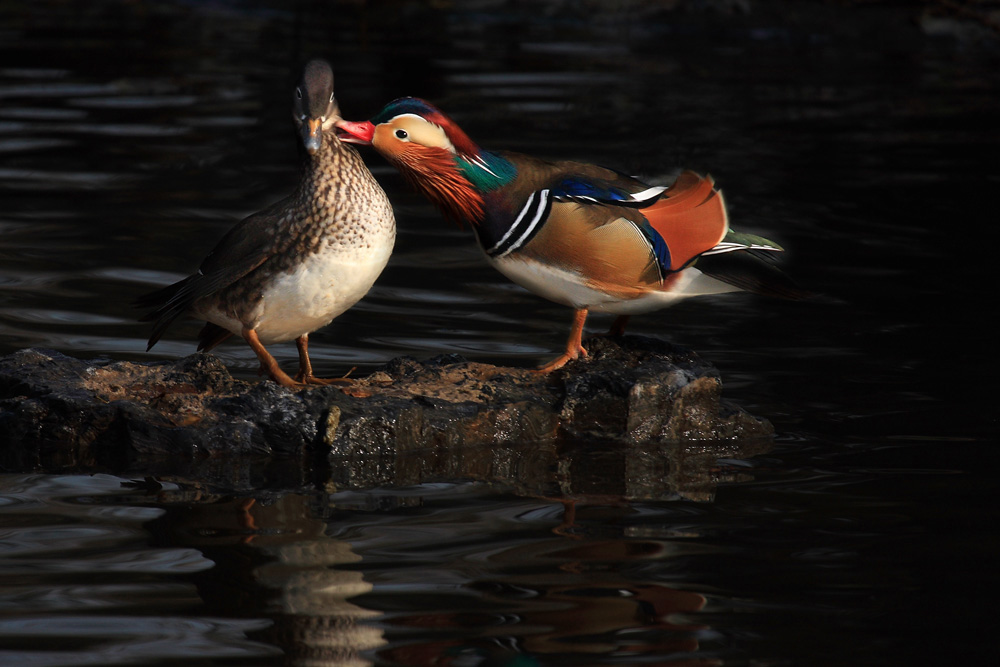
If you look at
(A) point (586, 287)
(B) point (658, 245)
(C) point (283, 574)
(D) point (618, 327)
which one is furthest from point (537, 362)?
(C) point (283, 574)

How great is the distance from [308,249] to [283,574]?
1461 mm

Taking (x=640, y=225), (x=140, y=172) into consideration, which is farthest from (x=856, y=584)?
(x=140, y=172)

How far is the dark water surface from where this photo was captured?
142 inches

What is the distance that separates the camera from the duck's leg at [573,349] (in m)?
5.27

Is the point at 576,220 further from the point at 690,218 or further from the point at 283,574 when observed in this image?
the point at 283,574

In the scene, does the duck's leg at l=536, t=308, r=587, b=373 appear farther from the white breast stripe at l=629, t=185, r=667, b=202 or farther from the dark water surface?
the dark water surface

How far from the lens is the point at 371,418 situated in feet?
16.2

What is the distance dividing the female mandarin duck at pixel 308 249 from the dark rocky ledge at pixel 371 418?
0.26 metres

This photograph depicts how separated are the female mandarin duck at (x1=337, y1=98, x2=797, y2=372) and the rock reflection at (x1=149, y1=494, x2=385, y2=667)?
123 cm

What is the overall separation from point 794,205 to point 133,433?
6.41m

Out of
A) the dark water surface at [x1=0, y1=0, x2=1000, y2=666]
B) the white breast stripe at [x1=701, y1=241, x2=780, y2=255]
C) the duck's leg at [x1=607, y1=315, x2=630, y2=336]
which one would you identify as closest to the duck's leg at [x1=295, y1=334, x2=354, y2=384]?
the dark water surface at [x1=0, y1=0, x2=1000, y2=666]

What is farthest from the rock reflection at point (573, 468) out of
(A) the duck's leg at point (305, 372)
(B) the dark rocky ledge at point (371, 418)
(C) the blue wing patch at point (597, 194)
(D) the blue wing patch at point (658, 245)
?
(C) the blue wing patch at point (597, 194)

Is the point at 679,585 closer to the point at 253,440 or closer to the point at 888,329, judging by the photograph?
the point at 253,440

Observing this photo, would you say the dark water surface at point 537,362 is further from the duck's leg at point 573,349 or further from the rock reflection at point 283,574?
the duck's leg at point 573,349
